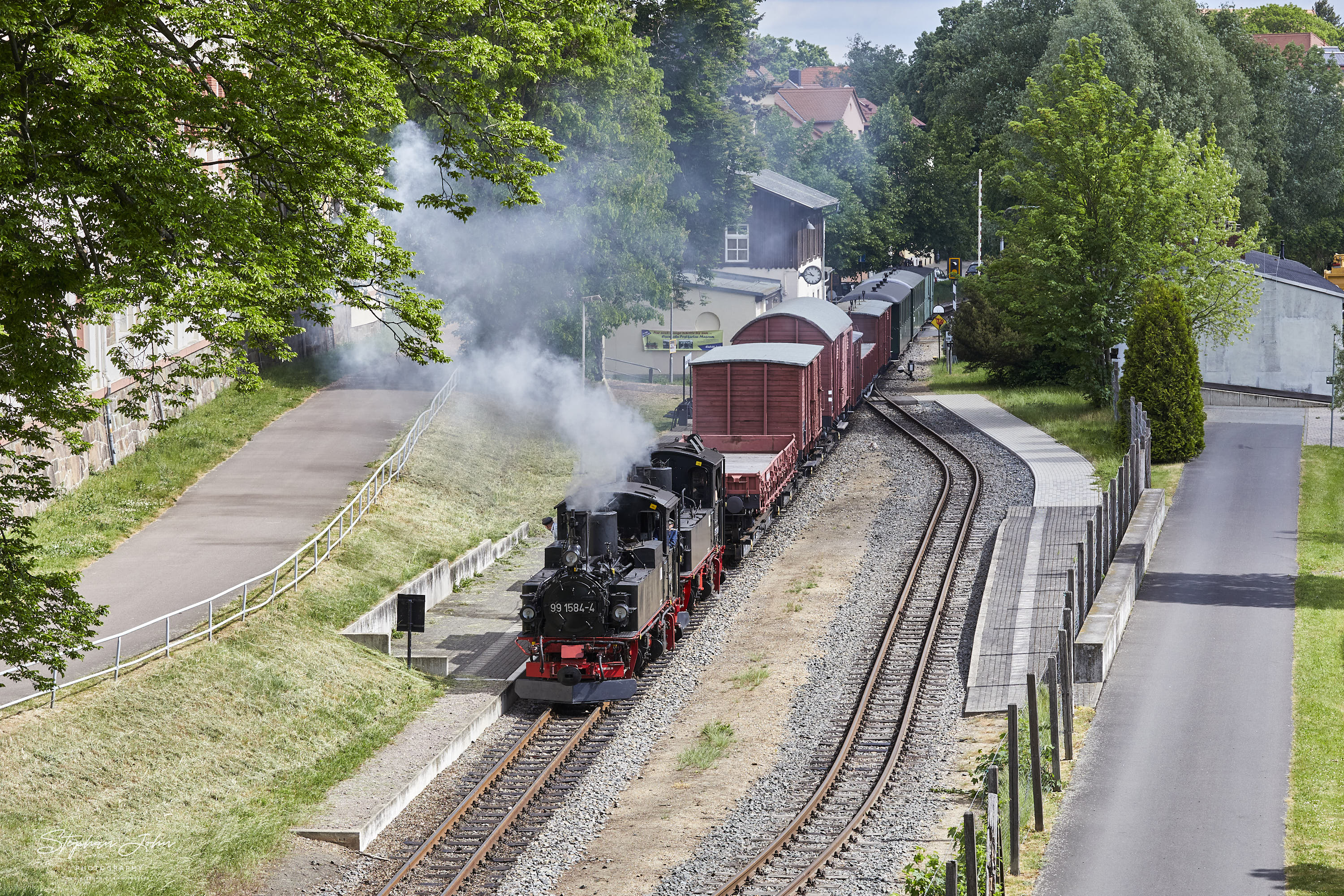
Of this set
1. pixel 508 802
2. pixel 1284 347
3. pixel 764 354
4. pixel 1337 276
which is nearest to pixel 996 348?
pixel 1284 347

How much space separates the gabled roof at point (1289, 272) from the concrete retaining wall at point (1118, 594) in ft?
54.7

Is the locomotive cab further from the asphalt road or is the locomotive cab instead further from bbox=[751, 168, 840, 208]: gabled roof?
bbox=[751, 168, 840, 208]: gabled roof

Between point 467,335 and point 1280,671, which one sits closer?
point 1280,671

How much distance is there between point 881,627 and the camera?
22781mm

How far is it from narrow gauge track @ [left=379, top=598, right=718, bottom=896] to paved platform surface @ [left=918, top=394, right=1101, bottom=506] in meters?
13.9

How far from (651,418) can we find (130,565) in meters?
18.6

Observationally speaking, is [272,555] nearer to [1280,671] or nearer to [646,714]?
[646,714]

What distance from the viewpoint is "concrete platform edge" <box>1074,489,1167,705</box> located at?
61.7 feet

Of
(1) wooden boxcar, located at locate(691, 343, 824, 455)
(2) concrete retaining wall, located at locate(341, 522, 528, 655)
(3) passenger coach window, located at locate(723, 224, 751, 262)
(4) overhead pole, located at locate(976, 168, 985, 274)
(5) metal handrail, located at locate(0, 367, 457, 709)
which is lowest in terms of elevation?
(2) concrete retaining wall, located at locate(341, 522, 528, 655)

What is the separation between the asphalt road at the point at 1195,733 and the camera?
43.9 ft

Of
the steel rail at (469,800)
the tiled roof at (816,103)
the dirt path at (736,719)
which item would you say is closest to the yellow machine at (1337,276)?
the dirt path at (736,719)

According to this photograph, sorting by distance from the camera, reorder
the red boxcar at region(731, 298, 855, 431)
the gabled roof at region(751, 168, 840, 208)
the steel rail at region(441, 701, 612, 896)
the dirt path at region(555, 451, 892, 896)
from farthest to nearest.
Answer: the gabled roof at region(751, 168, 840, 208)
the red boxcar at region(731, 298, 855, 431)
the dirt path at region(555, 451, 892, 896)
the steel rail at region(441, 701, 612, 896)

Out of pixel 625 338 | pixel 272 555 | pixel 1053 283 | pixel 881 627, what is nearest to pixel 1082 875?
pixel 881 627

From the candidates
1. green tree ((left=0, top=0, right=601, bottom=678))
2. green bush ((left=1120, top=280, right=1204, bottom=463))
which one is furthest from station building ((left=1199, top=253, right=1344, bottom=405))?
green tree ((left=0, top=0, right=601, bottom=678))
